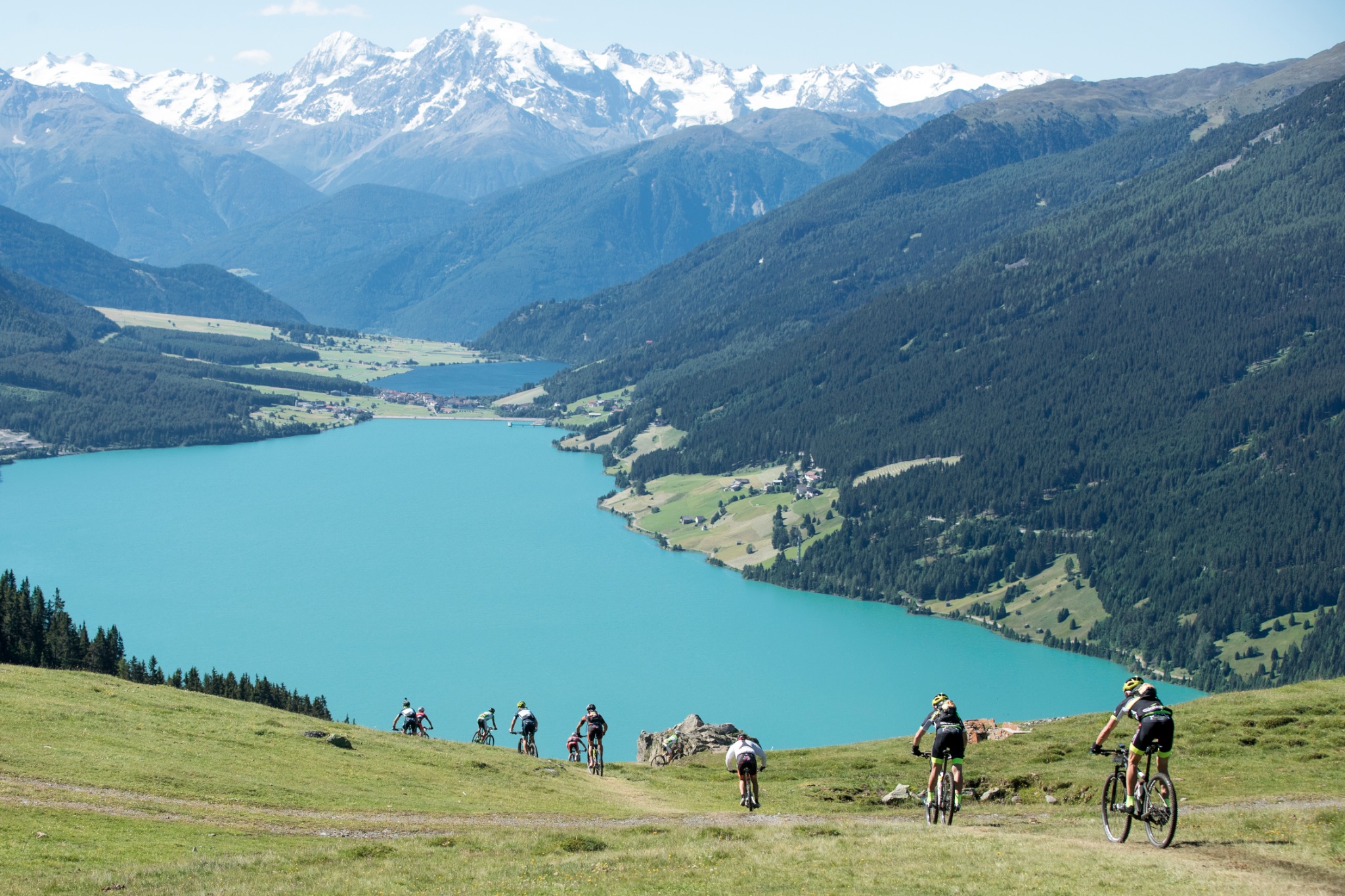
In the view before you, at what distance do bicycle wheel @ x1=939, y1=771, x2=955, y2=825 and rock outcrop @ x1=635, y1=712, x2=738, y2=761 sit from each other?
785 inches

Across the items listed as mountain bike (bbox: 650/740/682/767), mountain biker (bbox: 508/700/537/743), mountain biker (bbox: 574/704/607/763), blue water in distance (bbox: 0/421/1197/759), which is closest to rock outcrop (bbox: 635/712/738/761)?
mountain bike (bbox: 650/740/682/767)

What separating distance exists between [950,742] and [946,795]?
2.38 m

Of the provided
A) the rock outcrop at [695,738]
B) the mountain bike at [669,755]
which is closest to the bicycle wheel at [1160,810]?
the rock outcrop at [695,738]

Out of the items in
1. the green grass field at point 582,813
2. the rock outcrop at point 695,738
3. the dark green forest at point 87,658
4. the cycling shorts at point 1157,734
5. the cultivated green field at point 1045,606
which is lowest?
the green grass field at point 582,813

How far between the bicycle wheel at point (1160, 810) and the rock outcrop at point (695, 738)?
1035 inches

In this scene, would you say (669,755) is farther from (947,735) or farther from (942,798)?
(947,735)

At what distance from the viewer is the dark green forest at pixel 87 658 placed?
233 ft

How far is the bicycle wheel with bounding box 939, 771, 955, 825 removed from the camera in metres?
32.1

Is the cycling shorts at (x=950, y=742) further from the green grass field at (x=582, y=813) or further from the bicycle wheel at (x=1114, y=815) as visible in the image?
the bicycle wheel at (x=1114, y=815)

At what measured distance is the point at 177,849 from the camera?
2755cm

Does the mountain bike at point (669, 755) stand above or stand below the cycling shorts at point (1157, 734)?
below

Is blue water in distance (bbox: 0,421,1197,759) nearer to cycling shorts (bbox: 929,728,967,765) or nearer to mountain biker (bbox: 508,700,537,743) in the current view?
mountain biker (bbox: 508,700,537,743)

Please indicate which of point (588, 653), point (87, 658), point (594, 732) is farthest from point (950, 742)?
point (588, 653)

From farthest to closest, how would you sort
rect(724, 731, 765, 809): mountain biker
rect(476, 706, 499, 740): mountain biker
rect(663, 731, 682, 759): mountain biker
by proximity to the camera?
rect(476, 706, 499, 740): mountain biker → rect(663, 731, 682, 759): mountain biker → rect(724, 731, 765, 809): mountain biker
